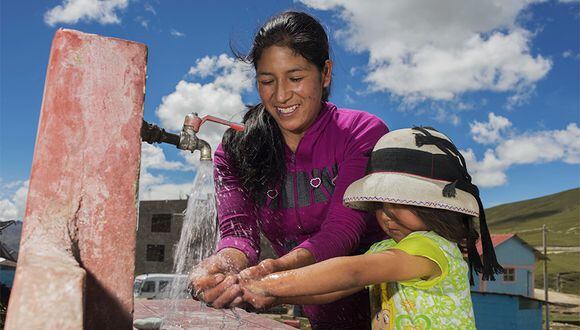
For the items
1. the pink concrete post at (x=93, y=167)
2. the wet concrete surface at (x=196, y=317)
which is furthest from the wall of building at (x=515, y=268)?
Result: the pink concrete post at (x=93, y=167)

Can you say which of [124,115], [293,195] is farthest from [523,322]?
[124,115]

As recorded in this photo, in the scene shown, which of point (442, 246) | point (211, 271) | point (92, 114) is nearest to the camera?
point (92, 114)

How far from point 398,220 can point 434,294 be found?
0.32m

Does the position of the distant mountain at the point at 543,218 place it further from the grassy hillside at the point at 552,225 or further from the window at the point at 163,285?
the window at the point at 163,285

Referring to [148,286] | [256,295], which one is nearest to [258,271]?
[256,295]

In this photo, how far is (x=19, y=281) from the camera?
1.38 m

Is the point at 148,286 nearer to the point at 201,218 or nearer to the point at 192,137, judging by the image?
the point at 201,218

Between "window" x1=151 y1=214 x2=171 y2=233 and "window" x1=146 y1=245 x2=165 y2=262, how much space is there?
83 cm

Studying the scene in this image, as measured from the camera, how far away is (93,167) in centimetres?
166

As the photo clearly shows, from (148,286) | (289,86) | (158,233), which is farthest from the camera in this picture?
(158,233)

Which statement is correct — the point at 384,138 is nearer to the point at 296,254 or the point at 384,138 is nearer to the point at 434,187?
the point at 434,187

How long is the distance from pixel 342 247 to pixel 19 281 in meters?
1.27

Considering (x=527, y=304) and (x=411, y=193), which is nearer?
(x=411, y=193)

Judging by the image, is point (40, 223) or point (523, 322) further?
point (523, 322)
